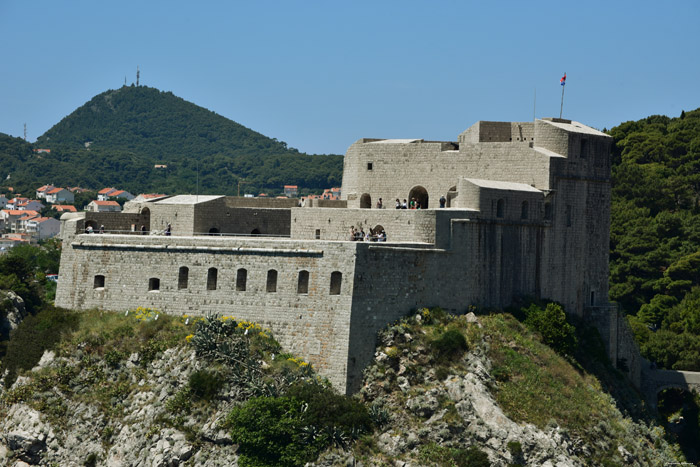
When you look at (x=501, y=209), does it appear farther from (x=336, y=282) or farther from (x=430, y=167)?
(x=336, y=282)

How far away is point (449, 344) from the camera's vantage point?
4369 centimetres

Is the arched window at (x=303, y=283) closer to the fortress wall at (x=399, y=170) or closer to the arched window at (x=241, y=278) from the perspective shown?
the arched window at (x=241, y=278)

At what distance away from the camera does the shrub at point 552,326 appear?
48094 millimetres

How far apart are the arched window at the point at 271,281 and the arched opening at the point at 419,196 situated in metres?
10.3

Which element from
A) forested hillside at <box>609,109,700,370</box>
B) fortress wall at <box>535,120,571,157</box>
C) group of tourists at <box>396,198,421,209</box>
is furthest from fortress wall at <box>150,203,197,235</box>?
forested hillside at <box>609,109,700,370</box>

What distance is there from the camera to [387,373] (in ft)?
141

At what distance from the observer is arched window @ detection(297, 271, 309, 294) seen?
44438 mm

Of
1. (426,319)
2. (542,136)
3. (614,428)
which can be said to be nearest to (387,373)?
(426,319)

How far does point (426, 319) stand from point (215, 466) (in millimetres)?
10746

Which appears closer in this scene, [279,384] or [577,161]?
[279,384]

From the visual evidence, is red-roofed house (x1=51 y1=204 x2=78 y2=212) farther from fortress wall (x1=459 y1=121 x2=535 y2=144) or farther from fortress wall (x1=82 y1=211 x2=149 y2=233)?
fortress wall (x1=459 y1=121 x2=535 y2=144)

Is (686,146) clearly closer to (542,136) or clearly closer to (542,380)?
→ (542,136)

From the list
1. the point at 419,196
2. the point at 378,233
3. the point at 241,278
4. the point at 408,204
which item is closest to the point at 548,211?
the point at 419,196

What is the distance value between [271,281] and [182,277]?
4.49 meters
